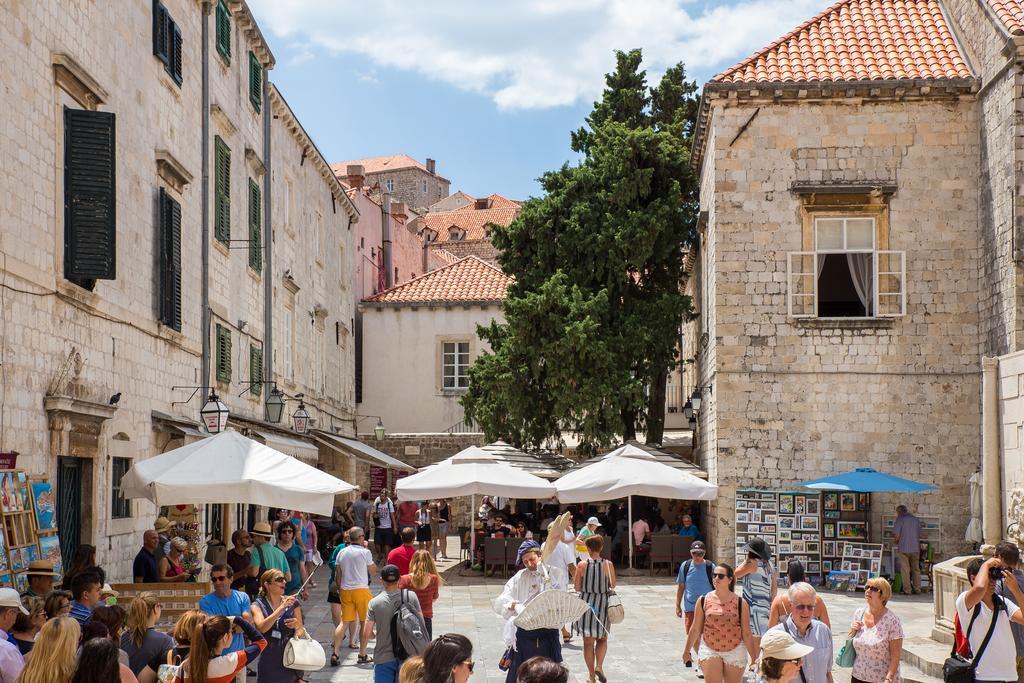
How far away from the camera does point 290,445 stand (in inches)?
924

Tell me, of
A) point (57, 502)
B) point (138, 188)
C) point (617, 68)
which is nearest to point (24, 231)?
point (57, 502)

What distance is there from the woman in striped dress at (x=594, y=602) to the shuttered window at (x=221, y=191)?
33.8 feet

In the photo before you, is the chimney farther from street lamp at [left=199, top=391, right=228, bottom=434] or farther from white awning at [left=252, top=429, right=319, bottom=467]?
street lamp at [left=199, top=391, right=228, bottom=434]

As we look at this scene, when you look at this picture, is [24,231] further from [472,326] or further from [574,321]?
[472,326]

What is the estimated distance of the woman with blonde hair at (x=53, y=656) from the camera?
6355 millimetres

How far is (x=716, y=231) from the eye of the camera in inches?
838

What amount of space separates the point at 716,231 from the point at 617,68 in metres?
10.1

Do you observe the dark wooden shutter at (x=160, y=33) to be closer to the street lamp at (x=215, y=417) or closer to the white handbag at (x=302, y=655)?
the street lamp at (x=215, y=417)

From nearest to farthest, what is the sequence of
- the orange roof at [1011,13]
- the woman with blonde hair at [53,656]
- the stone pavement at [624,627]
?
the woman with blonde hair at [53,656], the stone pavement at [624,627], the orange roof at [1011,13]

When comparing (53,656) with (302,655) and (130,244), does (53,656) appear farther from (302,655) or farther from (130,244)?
(130,244)

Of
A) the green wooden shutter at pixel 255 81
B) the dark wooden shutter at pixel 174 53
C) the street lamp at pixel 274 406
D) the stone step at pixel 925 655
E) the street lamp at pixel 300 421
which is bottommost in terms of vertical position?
the stone step at pixel 925 655

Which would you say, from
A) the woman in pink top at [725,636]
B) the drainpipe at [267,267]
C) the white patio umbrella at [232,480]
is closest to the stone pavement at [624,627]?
the white patio umbrella at [232,480]

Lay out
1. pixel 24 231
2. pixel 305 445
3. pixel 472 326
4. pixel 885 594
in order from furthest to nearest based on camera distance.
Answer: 1. pixel 472 326
2. pixel 305 445
3. pixel 24 231
4. pixel 885 594

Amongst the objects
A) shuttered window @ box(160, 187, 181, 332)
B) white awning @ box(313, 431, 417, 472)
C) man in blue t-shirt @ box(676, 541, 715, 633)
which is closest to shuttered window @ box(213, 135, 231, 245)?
shuttered window @ box(160, 187, 181, 332)
